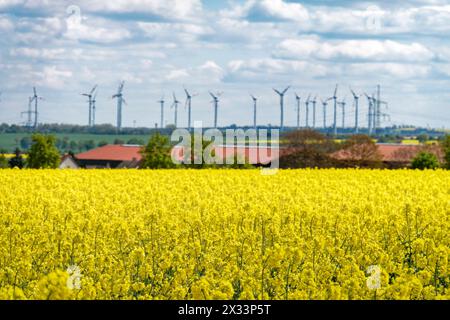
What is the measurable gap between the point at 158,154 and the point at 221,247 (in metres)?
69.3

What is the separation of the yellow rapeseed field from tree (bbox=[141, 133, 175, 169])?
182ft

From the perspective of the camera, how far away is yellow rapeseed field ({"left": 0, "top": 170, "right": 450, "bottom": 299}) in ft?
41.8

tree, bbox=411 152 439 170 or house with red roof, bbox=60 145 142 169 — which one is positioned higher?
tree, bbox=411 152 439 170

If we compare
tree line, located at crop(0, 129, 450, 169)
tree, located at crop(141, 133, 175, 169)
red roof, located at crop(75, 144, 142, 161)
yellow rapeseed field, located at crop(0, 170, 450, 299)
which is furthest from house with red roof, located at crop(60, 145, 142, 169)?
yellow rapeseed field, located at crop(0, 170, 450, 299)

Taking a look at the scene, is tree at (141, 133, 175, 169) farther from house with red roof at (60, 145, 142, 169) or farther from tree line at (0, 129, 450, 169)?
house with red roof at (60, 145, 142, 169)

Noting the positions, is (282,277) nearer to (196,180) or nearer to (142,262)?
(142,262)

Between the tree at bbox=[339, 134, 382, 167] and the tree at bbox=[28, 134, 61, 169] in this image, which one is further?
the tree at bbox=[339, 134, 382, 167]

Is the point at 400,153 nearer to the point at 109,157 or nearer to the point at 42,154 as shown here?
the point at 109,157

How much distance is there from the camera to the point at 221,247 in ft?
54.2

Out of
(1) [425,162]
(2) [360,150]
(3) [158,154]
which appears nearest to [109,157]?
(2) [360,150]

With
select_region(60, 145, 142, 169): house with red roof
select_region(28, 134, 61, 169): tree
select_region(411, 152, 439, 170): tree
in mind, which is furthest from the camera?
select_region(60, 145, 142, 169): house with red roof
